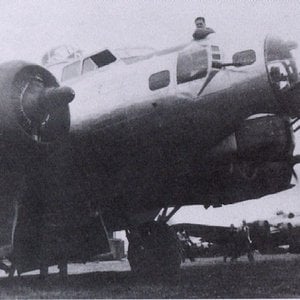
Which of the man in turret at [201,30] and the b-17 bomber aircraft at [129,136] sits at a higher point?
the man in turret at [201,30]

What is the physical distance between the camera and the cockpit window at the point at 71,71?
8.17 m

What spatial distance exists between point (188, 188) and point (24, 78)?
3.47 m

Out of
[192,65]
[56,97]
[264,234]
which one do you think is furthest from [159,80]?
[264,234]

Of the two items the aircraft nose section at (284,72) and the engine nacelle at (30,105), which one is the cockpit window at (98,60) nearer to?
the engine nacelle at (30,105)

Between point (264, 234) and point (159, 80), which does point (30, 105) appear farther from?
point (264, 234)

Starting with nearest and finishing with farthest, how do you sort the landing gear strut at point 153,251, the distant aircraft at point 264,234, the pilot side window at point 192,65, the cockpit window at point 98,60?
the pilot side window at point 192,65
the cockpit window at point 98,60
the landing gear strut at point 153,251
the distant aircraft at point 264,234

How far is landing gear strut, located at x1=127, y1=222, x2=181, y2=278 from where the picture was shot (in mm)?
9273

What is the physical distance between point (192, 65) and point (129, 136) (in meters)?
1.30

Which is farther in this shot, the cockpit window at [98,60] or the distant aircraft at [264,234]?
the distant aircraft at [264,234]

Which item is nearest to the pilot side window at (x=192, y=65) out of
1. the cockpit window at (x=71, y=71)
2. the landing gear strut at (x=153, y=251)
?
the cockpit window at (x=71, y=71)

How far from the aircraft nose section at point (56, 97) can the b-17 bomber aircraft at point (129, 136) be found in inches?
0.5

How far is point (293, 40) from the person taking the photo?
21.4 ft

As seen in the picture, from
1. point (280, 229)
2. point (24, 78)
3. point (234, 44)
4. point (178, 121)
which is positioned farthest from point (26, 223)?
point (280, 229)

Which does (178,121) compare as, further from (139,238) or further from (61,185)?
(139,238)
